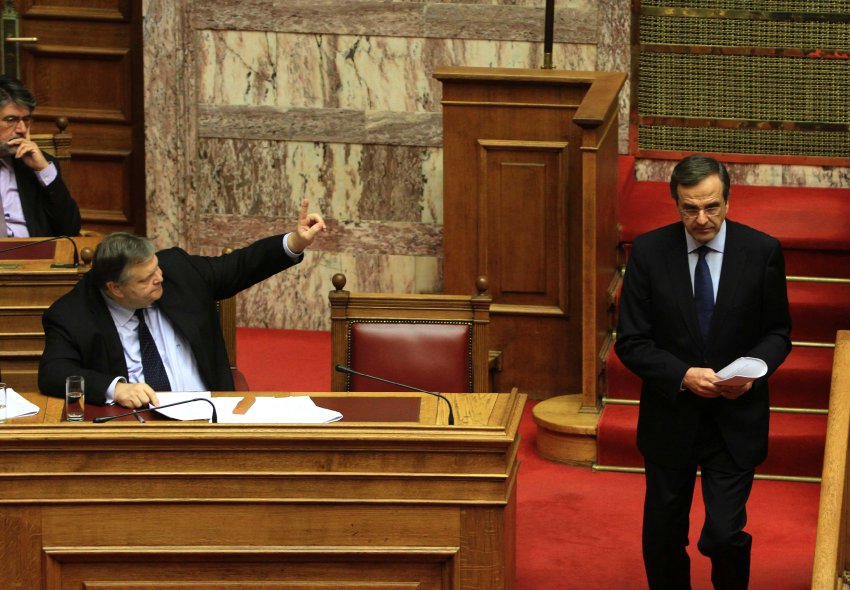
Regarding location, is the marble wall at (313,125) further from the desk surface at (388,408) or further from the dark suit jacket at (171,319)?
the desk surface at (388,408)

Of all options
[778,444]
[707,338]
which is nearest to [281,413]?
[707,338]

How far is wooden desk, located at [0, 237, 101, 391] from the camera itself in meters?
4.90

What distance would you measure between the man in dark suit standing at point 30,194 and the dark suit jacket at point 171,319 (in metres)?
1.91

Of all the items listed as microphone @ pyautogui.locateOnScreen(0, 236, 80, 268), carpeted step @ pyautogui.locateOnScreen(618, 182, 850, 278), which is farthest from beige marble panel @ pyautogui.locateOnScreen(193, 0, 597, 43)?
microphone @ pyautogui.locateOnScreen(0, 236, 80, 268)

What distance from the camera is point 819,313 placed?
5.70 m

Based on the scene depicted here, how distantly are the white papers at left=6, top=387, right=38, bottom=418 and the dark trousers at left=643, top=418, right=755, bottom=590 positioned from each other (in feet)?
5.34

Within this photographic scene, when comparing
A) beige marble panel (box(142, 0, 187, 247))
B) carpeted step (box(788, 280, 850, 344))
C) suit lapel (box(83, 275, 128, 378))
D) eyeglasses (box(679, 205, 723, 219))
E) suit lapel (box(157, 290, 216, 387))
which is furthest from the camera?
beige marble panel (box(142, 0, 187, 247))

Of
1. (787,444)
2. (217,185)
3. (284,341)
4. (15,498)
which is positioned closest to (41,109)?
(217,185)

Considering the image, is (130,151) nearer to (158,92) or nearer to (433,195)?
(158,92)

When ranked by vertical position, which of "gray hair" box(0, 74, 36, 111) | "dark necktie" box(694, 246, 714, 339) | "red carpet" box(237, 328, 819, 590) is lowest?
"red carpet" box(237, 328, 819, 590)

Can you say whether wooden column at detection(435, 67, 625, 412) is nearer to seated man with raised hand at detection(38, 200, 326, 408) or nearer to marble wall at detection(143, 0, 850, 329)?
marble wall at detection(143, 0, 850, 329)

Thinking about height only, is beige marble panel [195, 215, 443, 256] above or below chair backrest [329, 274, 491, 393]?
above

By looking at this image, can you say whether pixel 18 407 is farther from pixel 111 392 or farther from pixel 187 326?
pixel 187 326

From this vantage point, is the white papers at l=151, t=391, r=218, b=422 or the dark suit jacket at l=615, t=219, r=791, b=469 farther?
the dark suit jacket at l=615, t=219, r=791, b=469
